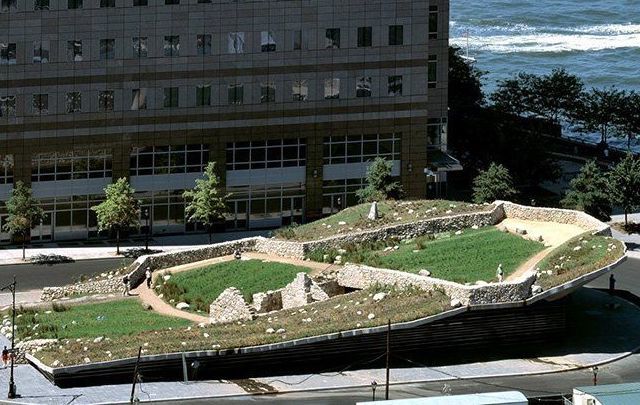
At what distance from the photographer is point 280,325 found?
9375cm

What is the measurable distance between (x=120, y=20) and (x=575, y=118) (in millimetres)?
46214

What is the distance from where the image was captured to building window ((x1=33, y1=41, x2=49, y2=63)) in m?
120

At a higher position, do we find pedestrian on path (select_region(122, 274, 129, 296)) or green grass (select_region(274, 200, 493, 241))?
green grass (select_region(274, 200, 493, 241))

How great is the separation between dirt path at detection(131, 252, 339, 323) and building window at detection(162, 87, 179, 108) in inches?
640

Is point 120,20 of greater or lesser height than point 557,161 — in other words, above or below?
above

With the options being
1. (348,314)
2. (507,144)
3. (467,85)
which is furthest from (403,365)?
(467,85)

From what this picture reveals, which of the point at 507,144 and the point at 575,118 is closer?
the point at 507,144

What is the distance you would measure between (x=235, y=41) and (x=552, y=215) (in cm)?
2497

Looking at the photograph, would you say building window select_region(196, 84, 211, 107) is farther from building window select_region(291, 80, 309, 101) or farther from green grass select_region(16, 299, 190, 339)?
green grass select_region(16, 299, 190, 339)

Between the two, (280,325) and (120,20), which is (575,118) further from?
(280,325)

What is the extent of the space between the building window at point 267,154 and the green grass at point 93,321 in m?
22.9

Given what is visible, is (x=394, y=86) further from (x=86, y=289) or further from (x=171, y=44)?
(x=86, y=289)

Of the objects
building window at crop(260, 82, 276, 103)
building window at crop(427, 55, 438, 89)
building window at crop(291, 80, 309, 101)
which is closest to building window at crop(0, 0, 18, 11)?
building window at crop(260, 82, 276, 103)

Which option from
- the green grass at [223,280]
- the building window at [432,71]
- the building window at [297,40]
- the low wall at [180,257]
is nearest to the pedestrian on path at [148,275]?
the low wall at [180,257]
